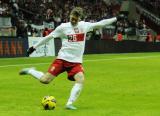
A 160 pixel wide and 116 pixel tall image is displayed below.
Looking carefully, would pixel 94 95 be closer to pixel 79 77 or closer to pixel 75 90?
pixel 79 77

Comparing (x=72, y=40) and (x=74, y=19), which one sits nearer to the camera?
(x=74, y=19)

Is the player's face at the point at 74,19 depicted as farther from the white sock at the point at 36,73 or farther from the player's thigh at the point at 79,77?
the white sock at the point at 36,73

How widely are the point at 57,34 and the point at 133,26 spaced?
43.6 meters

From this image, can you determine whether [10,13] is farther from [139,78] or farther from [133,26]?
[139,78]

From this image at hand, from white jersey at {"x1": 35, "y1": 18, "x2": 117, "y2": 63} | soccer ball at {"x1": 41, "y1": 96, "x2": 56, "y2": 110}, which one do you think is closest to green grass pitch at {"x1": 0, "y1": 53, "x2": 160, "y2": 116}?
soccer ball at {"x1": 41, "y1": 96, "x2": 56, "y2": 110}

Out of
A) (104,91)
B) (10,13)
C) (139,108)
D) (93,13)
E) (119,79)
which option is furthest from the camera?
(93,13)

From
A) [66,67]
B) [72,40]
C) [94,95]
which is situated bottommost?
[94,95]

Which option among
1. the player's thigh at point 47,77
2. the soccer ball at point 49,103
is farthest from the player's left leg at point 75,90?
the player's thigh at point 47,77

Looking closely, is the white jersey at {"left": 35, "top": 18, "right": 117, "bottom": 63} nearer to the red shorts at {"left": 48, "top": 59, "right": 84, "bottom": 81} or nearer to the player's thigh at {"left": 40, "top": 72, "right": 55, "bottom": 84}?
the red shorts at {"left": 48, "top": 59, "right": 84, "bottom": 81}

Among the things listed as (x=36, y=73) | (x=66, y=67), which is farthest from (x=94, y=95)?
(x=66, y=67)

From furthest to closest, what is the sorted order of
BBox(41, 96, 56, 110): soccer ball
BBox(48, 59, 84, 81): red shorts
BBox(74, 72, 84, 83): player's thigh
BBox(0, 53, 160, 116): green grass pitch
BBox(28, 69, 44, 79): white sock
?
BBox(28, 69, 44, 79): white sock < BBox(48, 59, 84, 81): red shorts < BBox(74, 72, 84, 83): player's thigh < BBox(41, 96, 56, 110): soccer ball < BBox(0, 53, 160, 116): green grass pitch

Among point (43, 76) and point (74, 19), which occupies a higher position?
point (74, 19)

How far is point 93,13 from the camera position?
5697 centimetres

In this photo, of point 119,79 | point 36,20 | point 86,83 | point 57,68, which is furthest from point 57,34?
point 36,20
